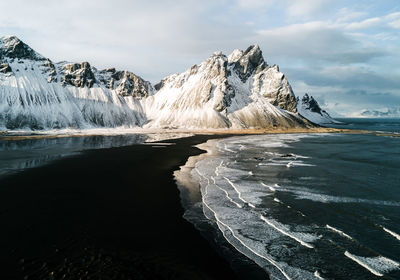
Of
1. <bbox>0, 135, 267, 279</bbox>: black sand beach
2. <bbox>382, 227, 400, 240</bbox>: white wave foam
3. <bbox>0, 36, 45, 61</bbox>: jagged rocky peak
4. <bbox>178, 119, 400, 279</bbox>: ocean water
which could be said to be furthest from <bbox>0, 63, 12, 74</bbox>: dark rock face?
<bbox>382, 227, 400, 240</bbox>: white wave foam

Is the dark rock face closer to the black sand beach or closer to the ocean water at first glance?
the black sand beach

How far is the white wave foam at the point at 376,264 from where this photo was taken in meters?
14.3

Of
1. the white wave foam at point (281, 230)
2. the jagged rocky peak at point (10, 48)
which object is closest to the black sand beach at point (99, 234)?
the white wave foam at point (281, 230)

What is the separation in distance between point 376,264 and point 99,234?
62.4 feet

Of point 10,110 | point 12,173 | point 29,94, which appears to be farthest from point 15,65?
point 12,173

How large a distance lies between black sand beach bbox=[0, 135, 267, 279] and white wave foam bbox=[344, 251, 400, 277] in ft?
27.4

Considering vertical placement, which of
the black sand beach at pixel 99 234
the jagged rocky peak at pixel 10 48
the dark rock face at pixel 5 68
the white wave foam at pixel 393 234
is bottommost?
the black sand beach at pixel 99 234

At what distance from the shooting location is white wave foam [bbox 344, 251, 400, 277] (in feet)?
46.8

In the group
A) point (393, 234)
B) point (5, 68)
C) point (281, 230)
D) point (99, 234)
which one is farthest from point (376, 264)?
point (5, 68)

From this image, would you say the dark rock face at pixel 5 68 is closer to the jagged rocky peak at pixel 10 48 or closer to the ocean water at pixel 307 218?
the jagged rocky peak at pixel 10 48

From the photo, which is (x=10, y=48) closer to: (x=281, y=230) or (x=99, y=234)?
(x=99, y=234)

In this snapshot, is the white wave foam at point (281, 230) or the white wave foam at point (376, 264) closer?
the white wave foam at point (376, 264)

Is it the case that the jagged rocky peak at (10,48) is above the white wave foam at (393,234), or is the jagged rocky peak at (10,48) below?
above

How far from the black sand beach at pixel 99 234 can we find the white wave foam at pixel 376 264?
8340 mm
